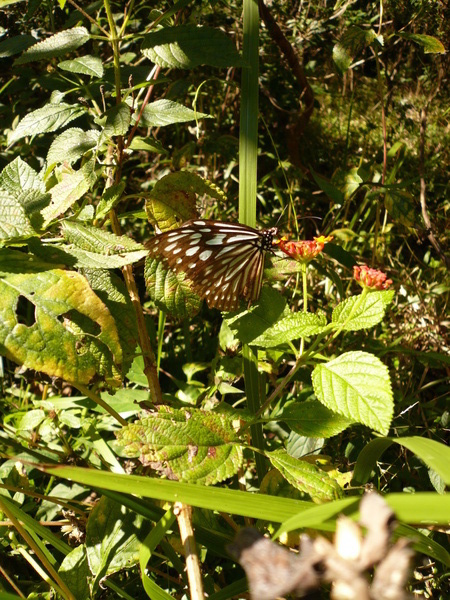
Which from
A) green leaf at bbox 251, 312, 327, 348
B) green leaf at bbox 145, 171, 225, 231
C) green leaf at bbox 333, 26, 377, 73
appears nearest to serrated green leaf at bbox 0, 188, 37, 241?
green leaf at bbox 145, 171, 225, 231

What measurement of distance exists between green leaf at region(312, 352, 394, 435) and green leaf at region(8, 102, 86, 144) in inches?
29.3

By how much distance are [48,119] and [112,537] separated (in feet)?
2.80

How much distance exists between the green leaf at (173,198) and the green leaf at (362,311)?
14.3 inches

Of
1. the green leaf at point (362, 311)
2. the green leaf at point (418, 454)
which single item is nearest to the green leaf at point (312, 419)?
the green leaf at point (418, 454)

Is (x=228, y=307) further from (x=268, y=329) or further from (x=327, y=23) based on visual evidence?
(x=327, y=23)

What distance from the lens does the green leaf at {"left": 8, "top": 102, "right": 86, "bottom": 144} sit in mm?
1187

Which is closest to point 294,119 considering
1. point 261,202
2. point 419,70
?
point 261,202

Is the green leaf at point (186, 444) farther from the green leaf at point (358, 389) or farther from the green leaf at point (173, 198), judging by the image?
the green leaf at point (173, 198)

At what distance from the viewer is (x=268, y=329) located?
99 centimetres

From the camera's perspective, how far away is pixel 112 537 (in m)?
1.07

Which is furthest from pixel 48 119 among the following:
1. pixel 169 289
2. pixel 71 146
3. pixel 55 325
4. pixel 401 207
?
pixel 401 207

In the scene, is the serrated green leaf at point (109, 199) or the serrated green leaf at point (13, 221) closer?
the serrated green leaf at point (13, 221)

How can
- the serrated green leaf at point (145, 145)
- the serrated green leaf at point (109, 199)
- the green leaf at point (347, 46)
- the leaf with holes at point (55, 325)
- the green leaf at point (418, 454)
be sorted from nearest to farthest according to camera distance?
1. the green leaf at point (418, 454)
2. the leaf with holes at point (55, 325)
3. the serrated green leaf at point (109, 199)
4. the serrated green leaf at point (145, 145)
5. the green leaf at point (347, 46)

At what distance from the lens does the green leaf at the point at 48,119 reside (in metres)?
1.19
